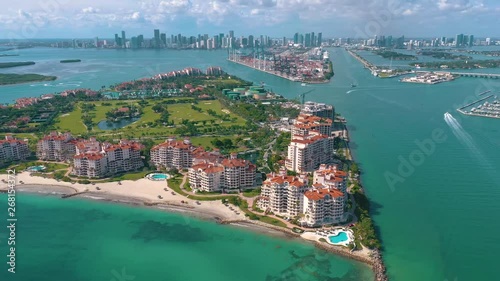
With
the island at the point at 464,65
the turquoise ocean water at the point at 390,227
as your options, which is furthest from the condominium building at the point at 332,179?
the island at the point at 464,65

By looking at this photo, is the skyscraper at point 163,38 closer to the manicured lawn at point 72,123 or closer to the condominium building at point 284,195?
the manicured lawn at point 72,123

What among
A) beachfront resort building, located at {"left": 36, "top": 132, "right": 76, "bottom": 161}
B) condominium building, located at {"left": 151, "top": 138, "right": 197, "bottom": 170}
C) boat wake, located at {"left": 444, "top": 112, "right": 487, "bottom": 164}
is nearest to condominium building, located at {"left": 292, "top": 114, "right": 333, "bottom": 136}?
condominium building, located at {"left": 151, "top": 138, "right": 197, "bottom": 170}

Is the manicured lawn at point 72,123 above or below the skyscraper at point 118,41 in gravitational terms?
below

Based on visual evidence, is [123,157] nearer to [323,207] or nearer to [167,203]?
[167,203]

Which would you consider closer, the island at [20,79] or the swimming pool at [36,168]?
the swimming pool at [36,168]

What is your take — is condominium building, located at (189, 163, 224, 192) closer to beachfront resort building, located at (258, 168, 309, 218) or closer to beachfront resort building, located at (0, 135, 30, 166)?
beachfront resort building, located at (258, 168, 309, 218)

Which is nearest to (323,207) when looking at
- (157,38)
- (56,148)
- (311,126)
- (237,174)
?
(237,174)
